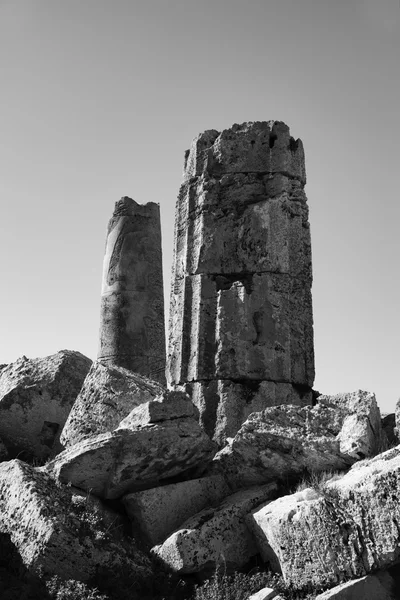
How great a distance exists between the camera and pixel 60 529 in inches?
212

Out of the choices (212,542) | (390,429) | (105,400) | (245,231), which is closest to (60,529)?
(212,542)

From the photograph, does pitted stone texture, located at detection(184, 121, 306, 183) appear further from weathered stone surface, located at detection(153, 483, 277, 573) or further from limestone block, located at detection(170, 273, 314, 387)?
weathered stone surface, located at detection(153, 483, 277, 573)

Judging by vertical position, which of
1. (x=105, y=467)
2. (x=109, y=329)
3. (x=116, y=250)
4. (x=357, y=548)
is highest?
(x=116, y=250)

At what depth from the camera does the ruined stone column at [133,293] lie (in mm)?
14492

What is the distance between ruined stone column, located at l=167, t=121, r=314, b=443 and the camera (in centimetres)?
813

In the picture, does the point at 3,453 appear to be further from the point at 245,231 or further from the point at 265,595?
the point at 265,595

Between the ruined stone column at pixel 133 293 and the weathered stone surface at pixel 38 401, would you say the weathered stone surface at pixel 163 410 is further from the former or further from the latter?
the ruined stone column at pixel 133 293

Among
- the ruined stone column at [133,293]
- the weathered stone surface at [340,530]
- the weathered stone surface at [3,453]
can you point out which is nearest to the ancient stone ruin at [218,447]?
the weathered stone surface at [340,530]

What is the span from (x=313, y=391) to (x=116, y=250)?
292 inches

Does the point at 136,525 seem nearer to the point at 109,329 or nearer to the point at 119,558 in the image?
the point at 119,558

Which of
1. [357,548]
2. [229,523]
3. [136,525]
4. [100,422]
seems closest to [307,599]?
[357,548]

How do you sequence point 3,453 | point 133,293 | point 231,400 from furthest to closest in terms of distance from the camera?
point 133,293 → point 231,400 → point 3,453

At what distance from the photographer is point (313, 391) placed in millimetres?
8469

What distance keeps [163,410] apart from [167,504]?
798 millimetres
